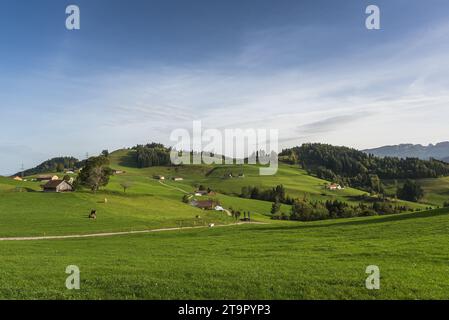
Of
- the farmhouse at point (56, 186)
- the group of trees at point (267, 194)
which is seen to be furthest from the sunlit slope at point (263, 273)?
the group of trees at point (267, 194)

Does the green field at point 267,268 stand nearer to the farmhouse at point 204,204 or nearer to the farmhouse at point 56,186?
the farmhouse at point 204,204

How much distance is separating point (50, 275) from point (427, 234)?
3034 centimetres

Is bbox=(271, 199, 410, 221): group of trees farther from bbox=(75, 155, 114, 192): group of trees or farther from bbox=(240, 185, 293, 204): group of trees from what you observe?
bbox=(75, 155, 114, 192): group of trees

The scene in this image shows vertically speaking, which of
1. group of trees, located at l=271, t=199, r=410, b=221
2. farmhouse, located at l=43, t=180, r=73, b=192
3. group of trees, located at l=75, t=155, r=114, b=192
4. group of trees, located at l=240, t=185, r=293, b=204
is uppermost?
group of trees, located at l=75, t=155, r=114, b=192

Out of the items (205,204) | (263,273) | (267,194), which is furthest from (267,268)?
(267,194)

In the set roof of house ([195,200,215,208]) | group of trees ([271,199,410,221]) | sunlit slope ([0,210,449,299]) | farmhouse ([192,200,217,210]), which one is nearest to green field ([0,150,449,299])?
sunlit slope ([0,210,449,299])

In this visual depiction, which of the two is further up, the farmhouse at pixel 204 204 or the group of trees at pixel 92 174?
the group of trees at pixel 92 174

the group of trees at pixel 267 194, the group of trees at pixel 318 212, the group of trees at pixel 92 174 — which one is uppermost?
the group of trees at pixel 92 174

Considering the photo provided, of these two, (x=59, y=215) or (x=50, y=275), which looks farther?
(x=59, y=215)

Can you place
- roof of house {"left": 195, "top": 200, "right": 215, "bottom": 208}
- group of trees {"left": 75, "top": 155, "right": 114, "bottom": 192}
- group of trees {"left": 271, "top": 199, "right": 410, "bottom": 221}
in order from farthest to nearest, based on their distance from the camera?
roof of house {"left": 195, "top": 200, "right": 215, "bottom": 208}
group of trees {"left": 271, "top": 199, "right": 410, "bottom": 221}
group of trees {"left": 75, "top": 155, "right": 114, "bottom": 192}

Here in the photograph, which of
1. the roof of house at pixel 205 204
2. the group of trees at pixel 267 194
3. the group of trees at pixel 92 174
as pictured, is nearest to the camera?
the group of trees at pixel 92 174
